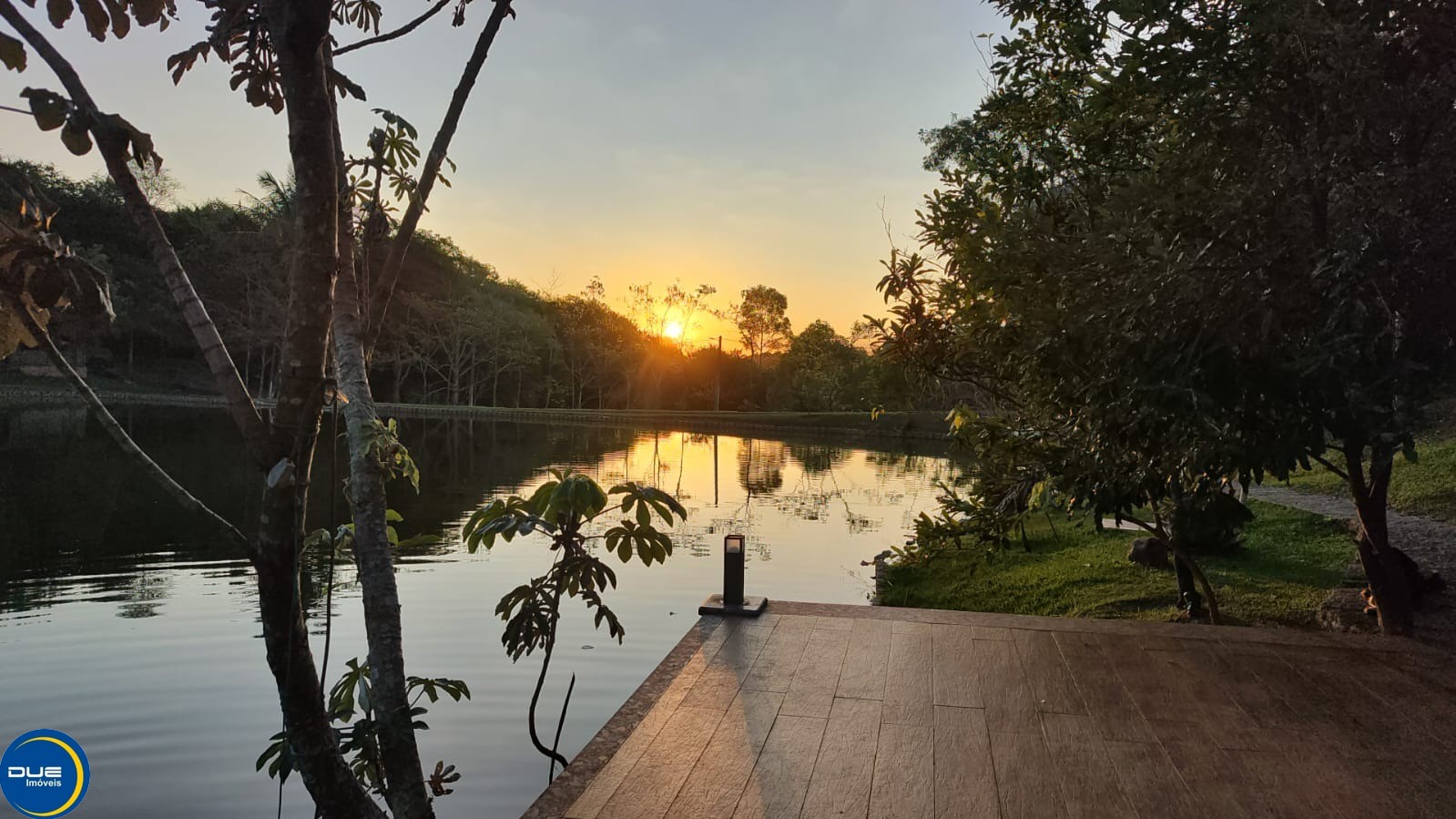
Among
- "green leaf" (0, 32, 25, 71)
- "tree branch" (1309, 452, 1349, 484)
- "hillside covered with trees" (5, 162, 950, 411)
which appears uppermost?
"hillside covered with trees" (5, 162, 950, 411)

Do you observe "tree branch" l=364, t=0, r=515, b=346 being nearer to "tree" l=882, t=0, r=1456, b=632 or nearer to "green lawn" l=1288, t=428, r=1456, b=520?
"tree" l=882, t=0, r=1456, b=632

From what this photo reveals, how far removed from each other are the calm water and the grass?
933 mm

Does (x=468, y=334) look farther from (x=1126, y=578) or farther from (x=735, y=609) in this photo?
(x=735, y=609)

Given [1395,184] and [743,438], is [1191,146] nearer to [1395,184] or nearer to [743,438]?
[1395,184]

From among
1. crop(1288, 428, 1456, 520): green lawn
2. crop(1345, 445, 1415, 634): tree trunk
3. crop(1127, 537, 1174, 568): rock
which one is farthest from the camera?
crop(1288, 428, 1456, 520): green lawn

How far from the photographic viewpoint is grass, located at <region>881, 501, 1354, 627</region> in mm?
4895

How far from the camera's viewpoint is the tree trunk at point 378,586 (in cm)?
203

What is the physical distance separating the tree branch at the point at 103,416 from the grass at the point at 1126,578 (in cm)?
384

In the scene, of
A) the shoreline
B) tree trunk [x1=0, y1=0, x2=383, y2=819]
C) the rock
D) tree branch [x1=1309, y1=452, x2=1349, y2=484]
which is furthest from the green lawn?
the shoreline

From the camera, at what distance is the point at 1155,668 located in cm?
310

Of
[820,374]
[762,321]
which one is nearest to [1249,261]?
[820,374]

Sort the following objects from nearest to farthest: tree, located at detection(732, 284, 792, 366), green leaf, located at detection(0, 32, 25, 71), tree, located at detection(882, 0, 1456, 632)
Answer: green leaf, located at detection(0, 32, 25, 71) → tree, located at detection(882, 0, 1456, 632) → tree, located at detection(732, 284, 792, 366)

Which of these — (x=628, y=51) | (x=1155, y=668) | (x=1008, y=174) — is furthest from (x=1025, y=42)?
(x=1155, y=668)

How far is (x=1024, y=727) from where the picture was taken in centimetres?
254
